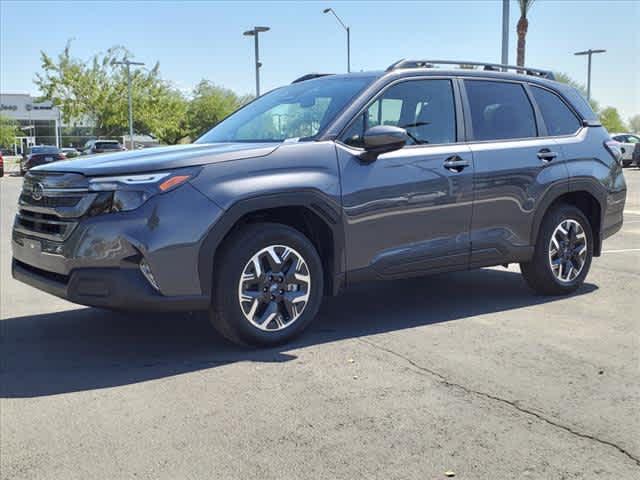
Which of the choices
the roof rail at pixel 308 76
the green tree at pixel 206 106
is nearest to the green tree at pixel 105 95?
the green tree at pixel 206 106

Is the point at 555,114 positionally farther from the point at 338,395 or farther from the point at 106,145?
the point at 106,145

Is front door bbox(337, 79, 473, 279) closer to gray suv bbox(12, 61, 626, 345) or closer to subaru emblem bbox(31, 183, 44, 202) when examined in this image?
gray suv bbox(12, 61, 626, 345)

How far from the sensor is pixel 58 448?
10.9 feet

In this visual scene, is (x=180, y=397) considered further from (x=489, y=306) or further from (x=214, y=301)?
(x=489, y=306)

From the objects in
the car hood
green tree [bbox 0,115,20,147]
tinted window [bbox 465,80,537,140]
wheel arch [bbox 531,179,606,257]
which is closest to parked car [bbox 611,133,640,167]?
wheel arch [bbox 531,179,606,257]

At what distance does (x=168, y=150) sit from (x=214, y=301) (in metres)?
1.06

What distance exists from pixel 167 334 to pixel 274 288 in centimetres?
100

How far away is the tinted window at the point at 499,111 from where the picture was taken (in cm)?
589

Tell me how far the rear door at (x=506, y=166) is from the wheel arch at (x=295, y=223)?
1275mm

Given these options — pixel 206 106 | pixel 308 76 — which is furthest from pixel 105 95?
pixel 308 76

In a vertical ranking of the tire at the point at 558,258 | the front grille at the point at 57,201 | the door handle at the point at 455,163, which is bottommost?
the tire at the point at 558,258

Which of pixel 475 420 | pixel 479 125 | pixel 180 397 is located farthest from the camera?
pixel 479 125

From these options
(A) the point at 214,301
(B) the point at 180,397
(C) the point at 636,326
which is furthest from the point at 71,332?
(C) the point at 636,326

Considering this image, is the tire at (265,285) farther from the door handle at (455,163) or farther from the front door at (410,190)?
the door handle at (455,163)
